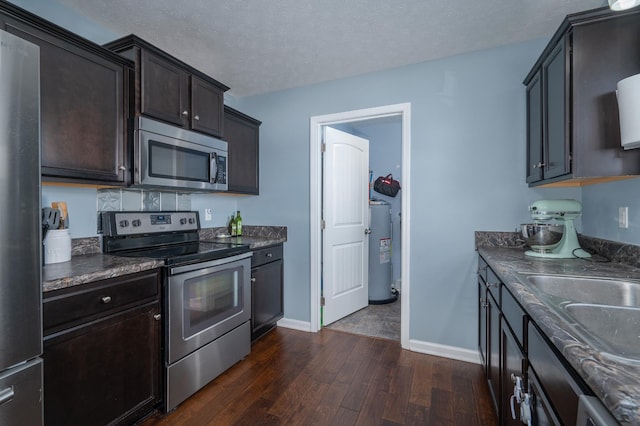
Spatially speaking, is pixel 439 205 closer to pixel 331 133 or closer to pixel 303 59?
pixel 331 133

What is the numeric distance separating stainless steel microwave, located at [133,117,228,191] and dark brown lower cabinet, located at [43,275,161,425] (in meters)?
0.67

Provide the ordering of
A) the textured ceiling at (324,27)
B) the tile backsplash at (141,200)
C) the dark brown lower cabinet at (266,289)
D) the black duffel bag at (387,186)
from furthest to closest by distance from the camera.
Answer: the black duffel bag at (387,186), the dark brown lower cabinet at (266,289), the tile backsplash at (141,200), the textured ceiling at (324,27)

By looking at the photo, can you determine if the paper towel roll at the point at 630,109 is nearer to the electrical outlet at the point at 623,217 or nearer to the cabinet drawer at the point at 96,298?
the electrical outlet at the point at 623,217

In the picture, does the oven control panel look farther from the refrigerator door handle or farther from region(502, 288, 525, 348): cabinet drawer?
region(502, 288, 525, 348): cabinet drawer

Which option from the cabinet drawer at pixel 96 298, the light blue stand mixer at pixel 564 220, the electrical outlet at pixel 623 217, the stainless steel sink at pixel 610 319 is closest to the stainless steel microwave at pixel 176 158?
the cabinet drawer at pixel 96 298

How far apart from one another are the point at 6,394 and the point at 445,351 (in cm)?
254

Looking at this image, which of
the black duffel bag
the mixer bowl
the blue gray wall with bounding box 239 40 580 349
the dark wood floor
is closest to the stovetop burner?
the dark wood floor

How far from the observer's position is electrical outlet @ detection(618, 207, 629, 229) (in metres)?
1.54

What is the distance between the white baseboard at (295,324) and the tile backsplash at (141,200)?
145cm

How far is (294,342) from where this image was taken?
2674 millimetres

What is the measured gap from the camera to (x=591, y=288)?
1.26 meters

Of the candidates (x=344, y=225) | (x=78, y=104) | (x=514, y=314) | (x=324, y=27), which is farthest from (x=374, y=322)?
(x=78, y=104)

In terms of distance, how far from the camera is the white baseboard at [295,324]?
2.94 meters

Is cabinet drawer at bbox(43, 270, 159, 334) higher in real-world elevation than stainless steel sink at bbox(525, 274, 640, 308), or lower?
lower
